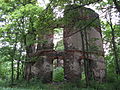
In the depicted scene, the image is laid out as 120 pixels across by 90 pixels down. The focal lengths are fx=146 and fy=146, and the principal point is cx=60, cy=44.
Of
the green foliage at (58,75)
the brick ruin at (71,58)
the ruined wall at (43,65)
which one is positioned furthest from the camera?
the green foliage at (58,75)

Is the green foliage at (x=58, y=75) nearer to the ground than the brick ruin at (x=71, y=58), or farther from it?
nearer to the ground

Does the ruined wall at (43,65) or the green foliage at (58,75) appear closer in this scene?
the ruined wall at (43,65)

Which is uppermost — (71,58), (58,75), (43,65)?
(71,58)

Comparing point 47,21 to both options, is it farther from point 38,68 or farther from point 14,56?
point 38,68

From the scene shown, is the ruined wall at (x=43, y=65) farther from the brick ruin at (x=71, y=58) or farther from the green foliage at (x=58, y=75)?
the green foliage at (x=58, y=75)

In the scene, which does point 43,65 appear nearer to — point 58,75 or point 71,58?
point 71,58

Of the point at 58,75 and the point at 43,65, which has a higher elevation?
the point at 43,65

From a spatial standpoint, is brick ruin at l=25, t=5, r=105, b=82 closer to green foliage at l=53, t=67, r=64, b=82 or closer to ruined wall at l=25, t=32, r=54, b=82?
ruined wall at l=25, t=32, r=54, b=82

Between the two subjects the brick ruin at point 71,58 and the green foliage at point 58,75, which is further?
the green foliage at point 58,75

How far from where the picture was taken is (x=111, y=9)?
7.97 meters

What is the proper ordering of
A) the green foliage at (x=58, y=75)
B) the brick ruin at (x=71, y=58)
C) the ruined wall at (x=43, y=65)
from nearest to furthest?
the brick ruin at (x=71, y=58) → the ruined wall at (x=43, y=65) → the green foliage at (x=58, y=75)

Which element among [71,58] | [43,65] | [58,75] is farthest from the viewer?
[58,75]

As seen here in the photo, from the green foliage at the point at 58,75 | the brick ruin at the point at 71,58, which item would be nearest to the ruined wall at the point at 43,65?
the brick ruin at the point at 71,58

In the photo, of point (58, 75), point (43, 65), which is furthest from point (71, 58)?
point (58, 75)
